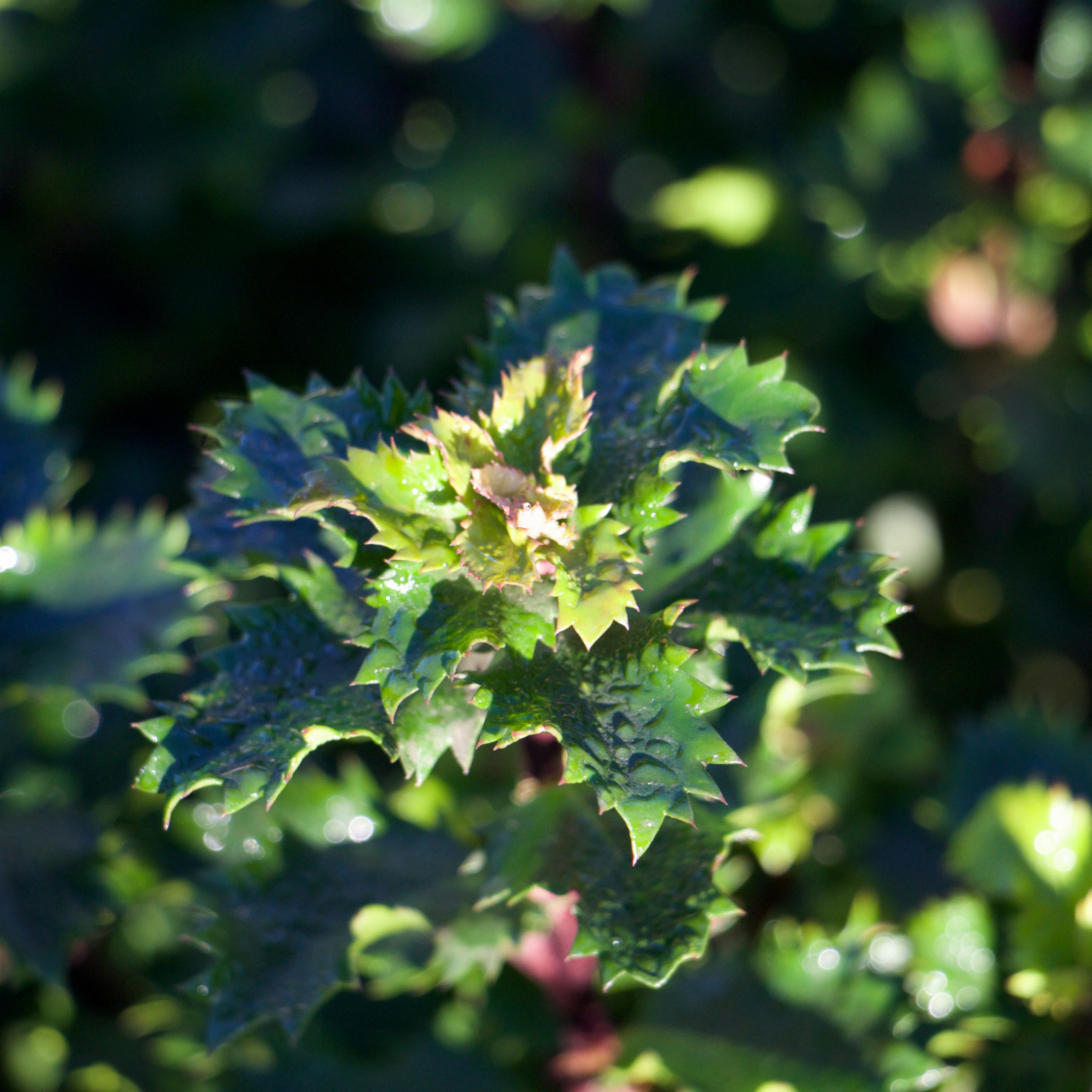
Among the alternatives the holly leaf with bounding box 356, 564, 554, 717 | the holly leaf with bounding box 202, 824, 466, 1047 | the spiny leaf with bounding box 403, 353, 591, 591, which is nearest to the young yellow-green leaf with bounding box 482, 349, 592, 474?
the spiny leaf with bounding box 403, 353, 591, 591

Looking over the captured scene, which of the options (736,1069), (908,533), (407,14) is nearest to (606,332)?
(736,1069)

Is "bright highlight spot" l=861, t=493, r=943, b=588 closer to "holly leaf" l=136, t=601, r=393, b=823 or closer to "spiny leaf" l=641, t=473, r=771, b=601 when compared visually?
"spiny leaf" l=641, t=473, r=771, b=601

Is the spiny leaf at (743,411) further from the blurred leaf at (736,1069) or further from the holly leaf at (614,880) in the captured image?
the blurred leaf at (736,1069)

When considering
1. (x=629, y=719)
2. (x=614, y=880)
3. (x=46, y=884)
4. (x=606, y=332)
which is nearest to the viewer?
(x=629, y=719)

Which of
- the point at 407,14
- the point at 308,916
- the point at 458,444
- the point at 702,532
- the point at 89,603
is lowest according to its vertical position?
the point at 308,916

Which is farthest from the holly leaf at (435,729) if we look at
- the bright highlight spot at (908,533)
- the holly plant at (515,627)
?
the bright highlight spot at (908,533)

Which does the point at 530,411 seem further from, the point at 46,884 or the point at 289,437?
the point at 46,884
